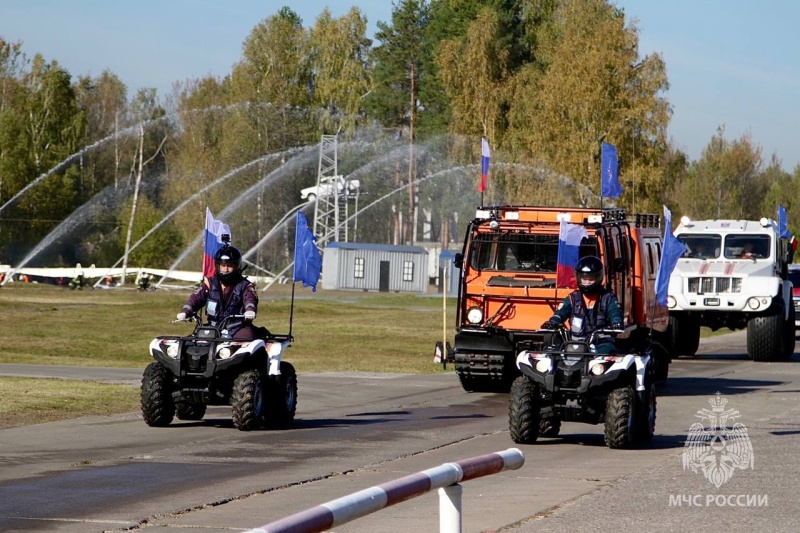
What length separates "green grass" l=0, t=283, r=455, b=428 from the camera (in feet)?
61.1

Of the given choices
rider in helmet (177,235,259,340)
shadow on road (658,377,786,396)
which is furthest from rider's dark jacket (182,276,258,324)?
shadow on road (658,377,786,396)

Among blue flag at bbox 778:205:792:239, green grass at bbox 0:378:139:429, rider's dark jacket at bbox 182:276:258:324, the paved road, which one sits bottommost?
green grass at bbox 0:378:139:429

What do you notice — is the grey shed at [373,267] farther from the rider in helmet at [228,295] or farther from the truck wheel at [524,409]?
the truck wheel at [524,409]

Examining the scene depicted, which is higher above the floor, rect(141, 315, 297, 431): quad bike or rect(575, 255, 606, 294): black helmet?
rect(575, 255, 606, 294): black helmet

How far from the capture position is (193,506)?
32.2 ft

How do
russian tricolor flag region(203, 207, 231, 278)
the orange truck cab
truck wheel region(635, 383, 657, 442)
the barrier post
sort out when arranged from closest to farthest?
1. the barrier post
2. truck wheel region(635, 383, 657, 442)
3. russian tricolor flag region(203, 207, 231, 278)
4. the orange truck cab

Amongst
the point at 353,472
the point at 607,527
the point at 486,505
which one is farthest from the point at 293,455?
the point at 607,527

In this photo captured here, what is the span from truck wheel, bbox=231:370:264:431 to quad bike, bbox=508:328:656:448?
298 cm

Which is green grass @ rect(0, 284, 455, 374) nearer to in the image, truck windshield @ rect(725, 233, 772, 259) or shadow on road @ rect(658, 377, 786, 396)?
shadow on road @ rect(658, 377, 786, 396)

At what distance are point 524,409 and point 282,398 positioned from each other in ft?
10.4

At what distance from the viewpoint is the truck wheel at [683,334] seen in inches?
1198

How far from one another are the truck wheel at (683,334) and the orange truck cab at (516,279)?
945cm

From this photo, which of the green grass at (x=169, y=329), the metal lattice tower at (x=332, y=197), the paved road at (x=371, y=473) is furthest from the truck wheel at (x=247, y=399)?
the metal lattice tower at (x=332, y=197)

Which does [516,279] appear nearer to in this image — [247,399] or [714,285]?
[247,399]
